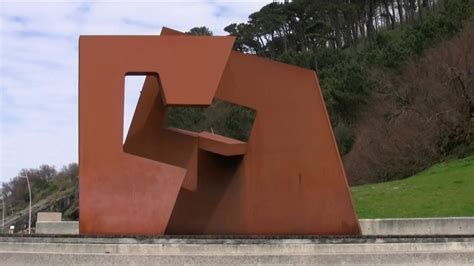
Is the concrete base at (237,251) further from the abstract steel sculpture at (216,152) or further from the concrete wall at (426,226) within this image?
the concrete wall at (426,226)

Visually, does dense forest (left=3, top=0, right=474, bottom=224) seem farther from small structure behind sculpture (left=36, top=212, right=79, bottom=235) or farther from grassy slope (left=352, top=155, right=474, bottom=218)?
grassy slope (left=352, top=155, right=474, bottom=218)

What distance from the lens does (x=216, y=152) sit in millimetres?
11883

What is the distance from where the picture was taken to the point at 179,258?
9.02 m

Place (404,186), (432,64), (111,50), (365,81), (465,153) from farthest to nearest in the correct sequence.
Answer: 1. (365,81)
2. (432,64)
3. (465,153)
4. (404,186)
5. (111,50)

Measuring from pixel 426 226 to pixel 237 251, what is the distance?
19.9ft

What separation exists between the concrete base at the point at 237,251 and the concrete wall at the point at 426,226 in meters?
3.74

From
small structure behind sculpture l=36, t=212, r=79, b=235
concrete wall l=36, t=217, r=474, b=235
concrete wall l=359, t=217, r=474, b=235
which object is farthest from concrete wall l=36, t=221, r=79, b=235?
concrete wall l=359, t=217, r=474, b=235

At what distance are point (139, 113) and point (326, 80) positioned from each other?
103ft

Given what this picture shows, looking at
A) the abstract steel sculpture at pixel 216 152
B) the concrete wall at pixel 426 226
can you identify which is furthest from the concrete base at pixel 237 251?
the concrete wall at pixel 426 226

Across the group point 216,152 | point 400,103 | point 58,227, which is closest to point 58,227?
point 58,227

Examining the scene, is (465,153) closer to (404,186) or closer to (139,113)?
(404,186)

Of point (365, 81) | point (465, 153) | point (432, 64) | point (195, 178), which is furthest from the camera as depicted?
point (365, 81)

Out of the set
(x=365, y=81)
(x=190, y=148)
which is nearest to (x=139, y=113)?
(x=190, y=148)

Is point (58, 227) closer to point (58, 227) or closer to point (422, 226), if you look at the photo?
point (58, 227)
